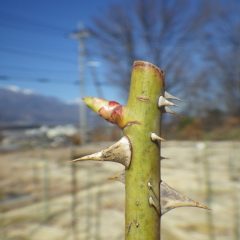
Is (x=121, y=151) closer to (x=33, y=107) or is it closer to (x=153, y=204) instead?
(x=153, y=204)

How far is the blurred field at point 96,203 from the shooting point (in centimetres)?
560

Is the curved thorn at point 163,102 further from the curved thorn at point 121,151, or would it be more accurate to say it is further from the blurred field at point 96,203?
the blurred field at point 96,203

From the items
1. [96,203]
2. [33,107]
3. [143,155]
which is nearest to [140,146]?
[143,155]

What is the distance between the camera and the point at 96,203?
704 cm

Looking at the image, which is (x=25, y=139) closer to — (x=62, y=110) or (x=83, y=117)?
(x=83, y=117)

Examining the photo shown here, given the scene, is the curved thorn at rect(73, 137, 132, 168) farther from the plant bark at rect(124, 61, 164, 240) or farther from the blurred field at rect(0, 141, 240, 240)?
the blurred field at rect(0, 141, 240, 240)

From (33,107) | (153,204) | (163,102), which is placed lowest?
(153,204)

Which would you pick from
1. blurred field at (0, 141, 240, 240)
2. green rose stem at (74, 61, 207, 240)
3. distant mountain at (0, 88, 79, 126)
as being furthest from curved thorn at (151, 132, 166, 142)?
distant mountain at (0, 88, 79, 126)

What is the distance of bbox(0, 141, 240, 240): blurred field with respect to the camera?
18.4 feet

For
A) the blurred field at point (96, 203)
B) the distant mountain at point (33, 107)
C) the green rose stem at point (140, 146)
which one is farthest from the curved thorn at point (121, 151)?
the distant mountain at point (33, 107)

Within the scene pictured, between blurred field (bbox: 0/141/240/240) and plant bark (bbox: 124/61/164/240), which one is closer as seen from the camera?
plant bark (bbox: 124/61/164/240)

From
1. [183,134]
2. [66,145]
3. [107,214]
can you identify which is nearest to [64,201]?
[107,214]

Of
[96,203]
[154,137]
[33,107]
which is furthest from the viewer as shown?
[33,107]

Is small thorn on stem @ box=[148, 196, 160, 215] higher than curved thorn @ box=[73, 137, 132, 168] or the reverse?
the reverse
